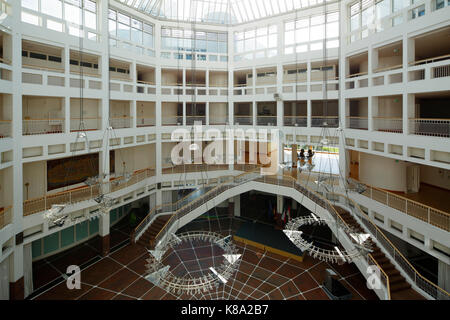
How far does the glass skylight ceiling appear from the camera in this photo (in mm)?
21719

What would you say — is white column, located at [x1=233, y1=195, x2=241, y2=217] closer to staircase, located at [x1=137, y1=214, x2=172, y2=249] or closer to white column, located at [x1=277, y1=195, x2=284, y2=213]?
white column, located at [x1=277, y1=195, x2=284, y2=213]

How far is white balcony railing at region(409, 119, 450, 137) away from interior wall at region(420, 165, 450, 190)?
21.9 ft

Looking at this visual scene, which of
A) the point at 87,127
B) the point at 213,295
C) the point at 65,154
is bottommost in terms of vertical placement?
the point at 213,295

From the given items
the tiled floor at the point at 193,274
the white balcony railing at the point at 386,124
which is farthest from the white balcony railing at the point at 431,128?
the tiled floor at the point at 193,274

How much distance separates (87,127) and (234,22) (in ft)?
46.5

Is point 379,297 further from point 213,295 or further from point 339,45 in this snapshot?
point 339,45

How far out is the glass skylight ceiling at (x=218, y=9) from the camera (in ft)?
71.3

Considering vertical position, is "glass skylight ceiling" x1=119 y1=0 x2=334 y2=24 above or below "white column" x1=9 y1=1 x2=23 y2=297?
above

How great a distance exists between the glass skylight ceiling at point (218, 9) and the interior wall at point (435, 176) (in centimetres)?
1380

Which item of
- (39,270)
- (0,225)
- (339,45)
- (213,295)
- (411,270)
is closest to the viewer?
(0,225)

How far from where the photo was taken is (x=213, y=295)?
50.3ft

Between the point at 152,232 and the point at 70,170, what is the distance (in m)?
6.81

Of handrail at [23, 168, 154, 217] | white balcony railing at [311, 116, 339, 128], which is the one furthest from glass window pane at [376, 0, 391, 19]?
handrail at [23, 168, 154, 217]

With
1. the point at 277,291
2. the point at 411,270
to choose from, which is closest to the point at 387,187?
the point at 411,270
